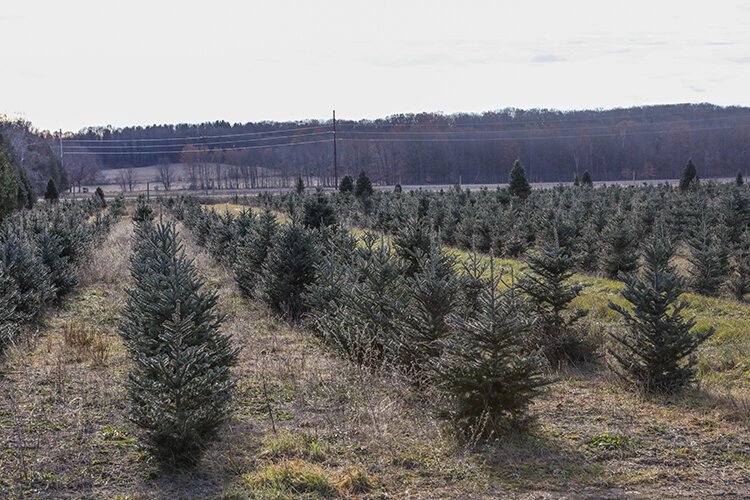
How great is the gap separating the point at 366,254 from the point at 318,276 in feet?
4.71

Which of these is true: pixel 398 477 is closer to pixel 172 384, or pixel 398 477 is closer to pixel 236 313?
pixel 172 384

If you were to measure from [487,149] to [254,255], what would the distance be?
95.6 m

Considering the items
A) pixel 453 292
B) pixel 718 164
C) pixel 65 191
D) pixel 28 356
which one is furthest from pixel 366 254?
pixel 718 164

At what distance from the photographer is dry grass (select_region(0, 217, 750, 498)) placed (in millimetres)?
5531

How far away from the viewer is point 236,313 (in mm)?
13398

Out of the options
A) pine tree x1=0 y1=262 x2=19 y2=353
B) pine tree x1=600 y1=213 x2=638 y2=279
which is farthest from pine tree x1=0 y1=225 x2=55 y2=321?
pine tree x1=600 y1=213 x2=638 y2=279

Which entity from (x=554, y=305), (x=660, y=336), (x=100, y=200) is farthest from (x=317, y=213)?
(x=100, y=200)

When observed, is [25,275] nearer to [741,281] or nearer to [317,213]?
[317,213]

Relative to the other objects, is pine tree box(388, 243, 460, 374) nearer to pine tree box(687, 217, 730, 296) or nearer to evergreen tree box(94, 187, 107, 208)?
pine tree box(687, 217, 730, 296)

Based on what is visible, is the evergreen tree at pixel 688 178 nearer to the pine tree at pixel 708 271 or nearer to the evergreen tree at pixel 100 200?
the pine tree at pixel 708 271

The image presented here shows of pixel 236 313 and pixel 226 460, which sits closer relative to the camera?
pixel 226 460

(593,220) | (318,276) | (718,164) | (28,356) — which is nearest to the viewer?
(28,356)

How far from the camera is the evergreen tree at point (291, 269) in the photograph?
12.6 metres

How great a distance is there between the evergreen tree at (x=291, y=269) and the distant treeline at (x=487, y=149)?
3311 inches
